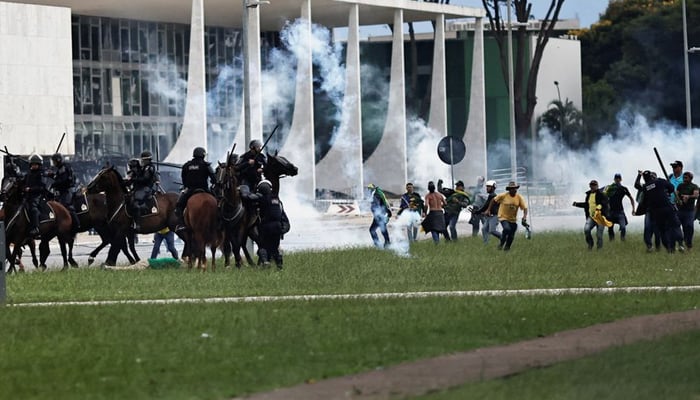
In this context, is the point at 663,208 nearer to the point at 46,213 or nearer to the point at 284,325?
the point at 46,213

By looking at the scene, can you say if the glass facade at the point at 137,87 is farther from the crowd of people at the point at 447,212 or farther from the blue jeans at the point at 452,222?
the blue jeans at the point at 452,222

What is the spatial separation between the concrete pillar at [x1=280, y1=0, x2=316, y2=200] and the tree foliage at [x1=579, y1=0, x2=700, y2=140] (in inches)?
894

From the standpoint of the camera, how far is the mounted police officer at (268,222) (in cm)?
2808

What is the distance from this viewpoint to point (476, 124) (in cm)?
9262

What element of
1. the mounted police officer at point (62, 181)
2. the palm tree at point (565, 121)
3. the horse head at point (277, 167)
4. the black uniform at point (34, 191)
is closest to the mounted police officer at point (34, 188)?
the black uniform at point (34, 191)

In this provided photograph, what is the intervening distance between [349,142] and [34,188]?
178ft

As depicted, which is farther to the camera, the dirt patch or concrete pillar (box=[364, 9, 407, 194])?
concrete pillar (box=[364, 9, 407, 194])

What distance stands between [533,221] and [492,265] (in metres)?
30.0

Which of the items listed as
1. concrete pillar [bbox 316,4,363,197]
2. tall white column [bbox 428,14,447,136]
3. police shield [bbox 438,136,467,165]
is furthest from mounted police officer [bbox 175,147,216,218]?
tall white column [bbox 428,14,447,136]

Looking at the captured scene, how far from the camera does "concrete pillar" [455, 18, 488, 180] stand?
301ft

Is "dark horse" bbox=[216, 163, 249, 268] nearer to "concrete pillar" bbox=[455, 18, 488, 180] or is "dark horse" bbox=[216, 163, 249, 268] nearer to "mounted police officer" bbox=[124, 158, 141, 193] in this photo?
"mounted police officer" bbox=[124, 158, 141, 193]

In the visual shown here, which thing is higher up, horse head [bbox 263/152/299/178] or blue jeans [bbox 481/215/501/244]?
horse head [bbox 263/152/299/178]

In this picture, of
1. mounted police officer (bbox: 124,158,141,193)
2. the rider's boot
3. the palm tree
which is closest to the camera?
the rider's boot

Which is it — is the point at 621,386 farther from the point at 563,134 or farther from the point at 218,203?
the point at 563,134
